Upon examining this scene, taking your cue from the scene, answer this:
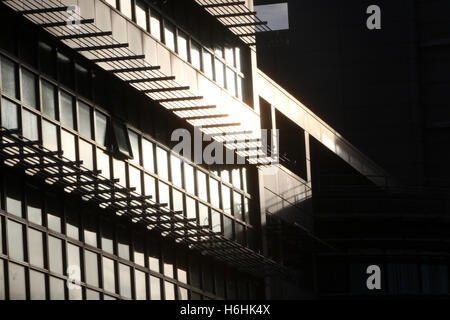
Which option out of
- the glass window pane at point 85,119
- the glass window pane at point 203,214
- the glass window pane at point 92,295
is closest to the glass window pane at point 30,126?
the glass window pane at point 85,119

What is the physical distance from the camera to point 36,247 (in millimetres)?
39906

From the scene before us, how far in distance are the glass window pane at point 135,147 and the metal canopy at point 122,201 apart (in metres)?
1.77

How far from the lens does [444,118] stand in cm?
8962

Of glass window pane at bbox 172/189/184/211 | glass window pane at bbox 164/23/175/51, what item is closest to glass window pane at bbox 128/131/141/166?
glass window pane at bbox 172/189/184/211

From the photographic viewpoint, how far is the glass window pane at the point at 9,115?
38.4 metres

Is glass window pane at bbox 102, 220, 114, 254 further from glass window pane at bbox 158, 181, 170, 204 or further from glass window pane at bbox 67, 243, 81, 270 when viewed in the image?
glass window pane at bbox 158, 181, 170, 204

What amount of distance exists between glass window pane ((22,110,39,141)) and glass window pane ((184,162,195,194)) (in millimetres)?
12003

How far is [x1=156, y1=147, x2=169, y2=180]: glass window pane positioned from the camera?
49125 mm

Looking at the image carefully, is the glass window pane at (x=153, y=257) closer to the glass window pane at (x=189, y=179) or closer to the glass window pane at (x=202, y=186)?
the glass window pane at (x=189, y=179)

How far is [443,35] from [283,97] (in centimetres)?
2964

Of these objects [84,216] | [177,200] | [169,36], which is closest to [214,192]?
[177,200]

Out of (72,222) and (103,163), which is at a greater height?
(103,163)

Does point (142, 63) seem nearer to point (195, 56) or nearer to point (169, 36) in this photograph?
point (169, 36)

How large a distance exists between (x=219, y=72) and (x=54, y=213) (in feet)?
51.8
